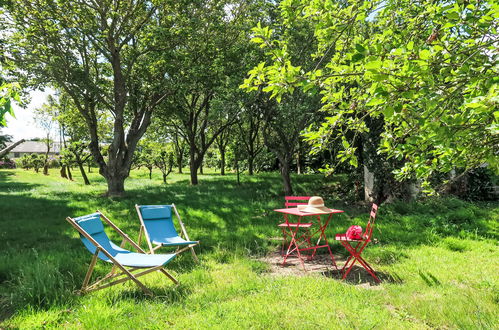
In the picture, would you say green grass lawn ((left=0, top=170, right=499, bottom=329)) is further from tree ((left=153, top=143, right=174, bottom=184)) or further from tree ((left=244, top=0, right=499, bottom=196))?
tree ((left=153, top=143, right=174, bottom=184))

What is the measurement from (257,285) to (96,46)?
38.0 feet

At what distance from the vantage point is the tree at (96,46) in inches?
456

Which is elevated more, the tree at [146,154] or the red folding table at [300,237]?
the tree at [146,154]

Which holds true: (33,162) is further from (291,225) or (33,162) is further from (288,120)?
(291,225)

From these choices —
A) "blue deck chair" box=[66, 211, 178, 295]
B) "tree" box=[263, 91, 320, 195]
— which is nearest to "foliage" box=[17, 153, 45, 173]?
"tree" box=[263, 91, 320, 195]

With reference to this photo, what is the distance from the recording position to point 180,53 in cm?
1199

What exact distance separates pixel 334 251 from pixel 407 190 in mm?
6147

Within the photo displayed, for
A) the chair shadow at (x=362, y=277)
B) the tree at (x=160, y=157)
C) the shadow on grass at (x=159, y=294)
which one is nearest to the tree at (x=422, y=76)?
the chair shadow at (x=362, y=277)

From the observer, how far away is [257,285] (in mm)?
4469

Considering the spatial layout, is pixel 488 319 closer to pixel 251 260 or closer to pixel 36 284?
pixel 251 260

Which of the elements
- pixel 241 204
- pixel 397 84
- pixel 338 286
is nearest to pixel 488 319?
pixel 338 286

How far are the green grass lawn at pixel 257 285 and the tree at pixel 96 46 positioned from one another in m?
6.04

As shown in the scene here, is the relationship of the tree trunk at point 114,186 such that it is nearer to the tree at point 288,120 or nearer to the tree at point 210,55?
the tree at point 210,55

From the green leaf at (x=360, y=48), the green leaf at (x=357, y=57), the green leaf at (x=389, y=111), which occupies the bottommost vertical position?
the green leaf at (x=389, y=111)
